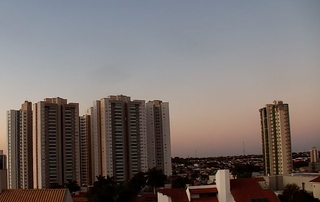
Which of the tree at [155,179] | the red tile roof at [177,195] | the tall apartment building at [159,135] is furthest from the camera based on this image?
the tall apartment building at [159,135]

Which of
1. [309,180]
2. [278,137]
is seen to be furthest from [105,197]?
[278,137]

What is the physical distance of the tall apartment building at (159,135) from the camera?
56875 millimetres

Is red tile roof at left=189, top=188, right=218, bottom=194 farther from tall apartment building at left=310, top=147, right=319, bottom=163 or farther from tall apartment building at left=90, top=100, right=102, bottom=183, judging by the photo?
tall apartment building at left=310, top=147, right=319, bottom=163

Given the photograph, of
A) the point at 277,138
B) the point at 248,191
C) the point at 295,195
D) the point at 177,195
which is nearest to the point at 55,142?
the point at 277,138

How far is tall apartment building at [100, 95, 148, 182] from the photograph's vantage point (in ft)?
172

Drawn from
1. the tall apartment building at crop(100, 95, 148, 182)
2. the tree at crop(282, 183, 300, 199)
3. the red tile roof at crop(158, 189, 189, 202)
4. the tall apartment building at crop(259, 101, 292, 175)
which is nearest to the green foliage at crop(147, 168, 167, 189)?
the tall apartment building at crop(100, 95, 148, 182)

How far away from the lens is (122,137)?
53.4 metres

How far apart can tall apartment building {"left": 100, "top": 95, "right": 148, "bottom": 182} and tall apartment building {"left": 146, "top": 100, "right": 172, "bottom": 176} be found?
2021 millimetres

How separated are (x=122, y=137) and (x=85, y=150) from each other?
17.3 ft

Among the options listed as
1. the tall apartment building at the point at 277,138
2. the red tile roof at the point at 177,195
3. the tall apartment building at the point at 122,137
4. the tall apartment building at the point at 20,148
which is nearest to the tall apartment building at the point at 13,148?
the tall apartment building at the point at 20,148

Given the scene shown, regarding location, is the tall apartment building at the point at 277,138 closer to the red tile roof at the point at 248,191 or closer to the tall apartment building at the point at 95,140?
the tall apartment building at the point at 95,140

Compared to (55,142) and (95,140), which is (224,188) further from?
(55,142)

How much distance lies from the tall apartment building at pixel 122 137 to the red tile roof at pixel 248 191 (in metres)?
26.8

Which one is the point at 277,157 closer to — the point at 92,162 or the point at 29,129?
the point at 92,162
